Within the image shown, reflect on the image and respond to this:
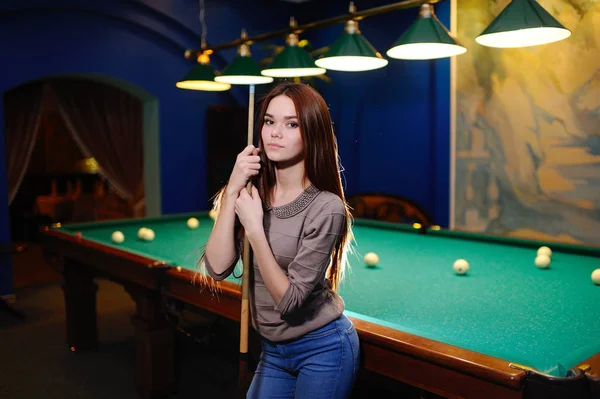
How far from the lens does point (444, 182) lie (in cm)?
532

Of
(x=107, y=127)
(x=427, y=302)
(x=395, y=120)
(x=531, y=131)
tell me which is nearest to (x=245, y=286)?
(x=427, y=302)

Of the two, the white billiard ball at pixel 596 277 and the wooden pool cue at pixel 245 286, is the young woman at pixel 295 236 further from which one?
the white billiard ball at pixel 596 277

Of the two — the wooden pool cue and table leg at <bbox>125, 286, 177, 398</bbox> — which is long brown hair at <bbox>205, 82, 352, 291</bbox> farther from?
table leg at <bbox>125, 286, 177, 398</bbox>

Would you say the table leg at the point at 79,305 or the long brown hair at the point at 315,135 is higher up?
the long brown hair at the point at 315,135

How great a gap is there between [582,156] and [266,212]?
3602 millimetres

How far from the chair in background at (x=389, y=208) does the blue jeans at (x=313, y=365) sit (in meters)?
4.03

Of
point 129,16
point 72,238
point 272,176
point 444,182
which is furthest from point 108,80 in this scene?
point 272,176

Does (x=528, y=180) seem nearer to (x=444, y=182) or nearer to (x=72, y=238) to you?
(x=444, y=182)

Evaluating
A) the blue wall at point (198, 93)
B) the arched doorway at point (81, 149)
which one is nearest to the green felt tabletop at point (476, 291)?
the blue wall at point (198, 93)

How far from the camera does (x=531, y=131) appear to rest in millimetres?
4570

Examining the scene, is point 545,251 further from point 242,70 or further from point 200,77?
point 200,77

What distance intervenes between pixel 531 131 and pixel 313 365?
12.4ft

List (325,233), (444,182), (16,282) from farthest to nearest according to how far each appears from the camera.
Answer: (16,282), (444,182), (325,233)

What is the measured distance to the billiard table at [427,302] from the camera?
1.39m
